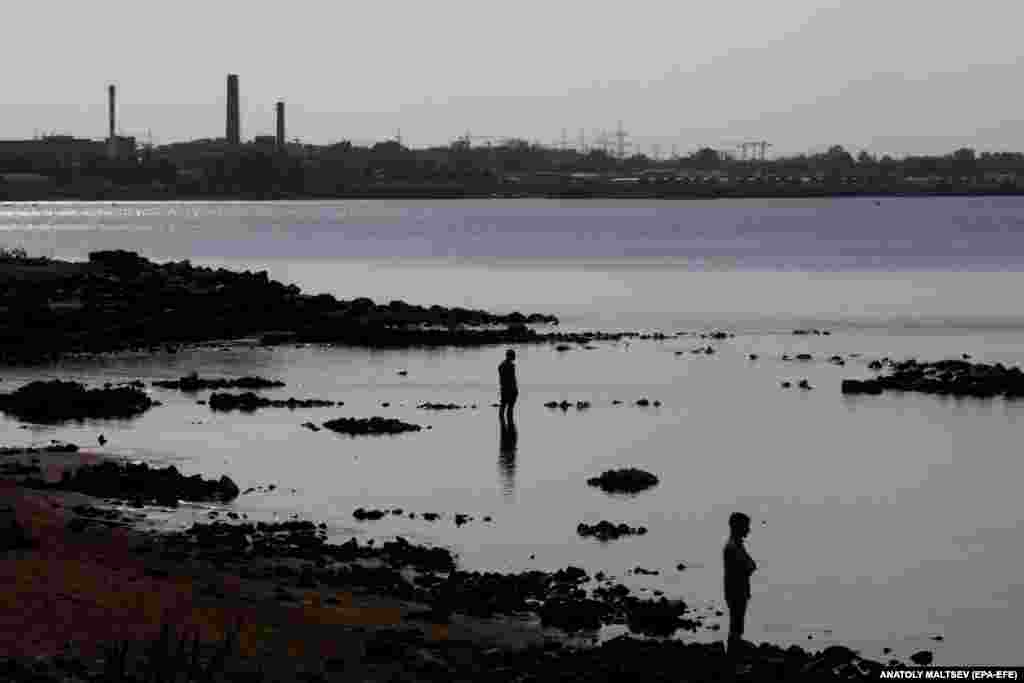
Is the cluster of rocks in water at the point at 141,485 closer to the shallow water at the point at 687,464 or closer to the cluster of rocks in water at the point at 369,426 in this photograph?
the shallow water at the point at 687,464

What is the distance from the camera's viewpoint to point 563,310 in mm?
71625

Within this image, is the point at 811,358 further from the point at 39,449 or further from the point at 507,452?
the point at 39,449

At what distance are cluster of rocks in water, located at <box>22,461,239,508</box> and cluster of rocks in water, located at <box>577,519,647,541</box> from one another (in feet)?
16.8

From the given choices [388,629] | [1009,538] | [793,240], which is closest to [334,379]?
[1009,538]

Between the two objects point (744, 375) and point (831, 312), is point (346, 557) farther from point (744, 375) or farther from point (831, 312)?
point (831, 312)

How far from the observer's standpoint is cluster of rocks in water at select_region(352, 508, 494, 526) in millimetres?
24156

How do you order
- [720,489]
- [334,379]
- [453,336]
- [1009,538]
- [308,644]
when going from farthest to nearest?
[453,336] < [334,379] < [720,489] < [1009,538] < [308,644]

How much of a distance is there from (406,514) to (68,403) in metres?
11.7

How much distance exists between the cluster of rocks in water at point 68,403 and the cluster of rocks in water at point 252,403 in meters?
1.40

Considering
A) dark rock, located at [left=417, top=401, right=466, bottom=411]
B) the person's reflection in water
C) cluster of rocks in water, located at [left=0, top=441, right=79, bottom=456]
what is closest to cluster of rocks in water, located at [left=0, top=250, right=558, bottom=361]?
dark rock, located at [left=417, top=401, right=466, bottom=411]

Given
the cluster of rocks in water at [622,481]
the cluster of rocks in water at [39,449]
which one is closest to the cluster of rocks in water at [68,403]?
the cluster of rocks in water at [39,449]

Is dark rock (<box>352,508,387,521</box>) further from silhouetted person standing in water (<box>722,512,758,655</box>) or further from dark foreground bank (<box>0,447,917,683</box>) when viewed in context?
silhouetted person standing in water (<box>722,512,758,655</box>)

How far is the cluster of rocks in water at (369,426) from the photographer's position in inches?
1299

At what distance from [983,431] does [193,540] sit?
767 inches
